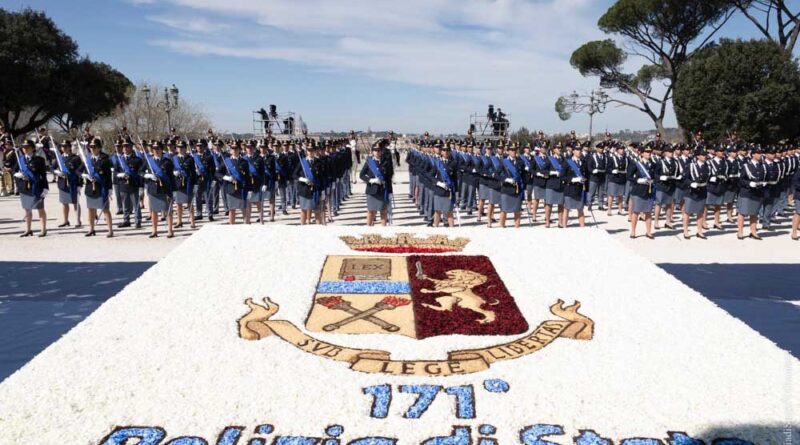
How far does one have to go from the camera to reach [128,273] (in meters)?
8.34

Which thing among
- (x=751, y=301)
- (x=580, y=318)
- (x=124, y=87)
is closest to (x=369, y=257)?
(x=580, y=318)

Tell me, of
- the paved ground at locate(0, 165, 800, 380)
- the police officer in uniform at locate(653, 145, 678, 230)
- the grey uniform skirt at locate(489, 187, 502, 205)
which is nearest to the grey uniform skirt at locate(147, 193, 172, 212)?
the paved ground at locate(0, 165, 800, 380)

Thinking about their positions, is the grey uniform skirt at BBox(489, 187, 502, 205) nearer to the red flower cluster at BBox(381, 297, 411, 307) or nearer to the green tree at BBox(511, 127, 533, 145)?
the red flower cluster at BBox(381, 297, 411, 307)

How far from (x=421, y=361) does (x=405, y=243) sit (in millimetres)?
3424

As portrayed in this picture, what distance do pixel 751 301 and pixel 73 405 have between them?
23.9 feet

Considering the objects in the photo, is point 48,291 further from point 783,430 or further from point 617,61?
point 617,61

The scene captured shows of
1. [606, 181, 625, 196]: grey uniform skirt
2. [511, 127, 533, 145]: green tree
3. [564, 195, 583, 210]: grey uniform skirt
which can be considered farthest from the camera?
[511, 127, 533, 145]: green tree

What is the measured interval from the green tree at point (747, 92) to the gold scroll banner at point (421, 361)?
23.8 metres

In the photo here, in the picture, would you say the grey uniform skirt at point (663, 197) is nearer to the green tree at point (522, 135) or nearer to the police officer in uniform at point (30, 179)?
the police officer in uniform at point (30, 179)

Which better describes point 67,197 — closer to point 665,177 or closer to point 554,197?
point 554,197

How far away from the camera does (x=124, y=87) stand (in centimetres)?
3994

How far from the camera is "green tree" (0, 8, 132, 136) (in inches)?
1168

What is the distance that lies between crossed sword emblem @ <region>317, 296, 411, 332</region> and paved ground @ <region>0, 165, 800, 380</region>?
2.40 metres

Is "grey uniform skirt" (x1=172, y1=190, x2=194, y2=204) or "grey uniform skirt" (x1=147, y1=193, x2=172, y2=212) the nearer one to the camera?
"grey uniform skirt" (x1=147, y1=193, x2=172, y2=212)
